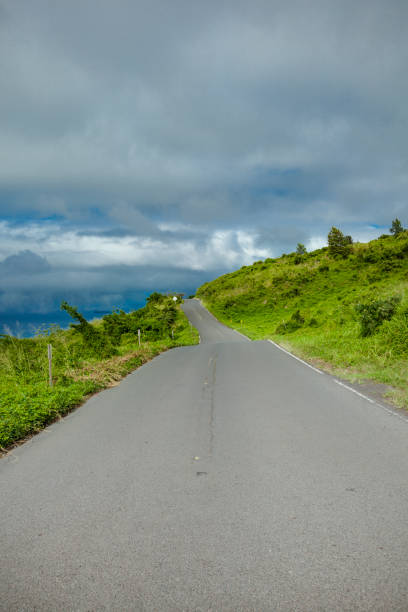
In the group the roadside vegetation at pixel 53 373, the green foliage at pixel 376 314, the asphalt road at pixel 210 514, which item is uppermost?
the green foliage at pixel 376 314

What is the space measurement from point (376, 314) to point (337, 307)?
1338cm

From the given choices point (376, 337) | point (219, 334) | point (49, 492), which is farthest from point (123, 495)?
point (219, 334)

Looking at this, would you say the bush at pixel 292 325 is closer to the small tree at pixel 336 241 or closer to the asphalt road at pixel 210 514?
the asphalt road at pixel 210 514

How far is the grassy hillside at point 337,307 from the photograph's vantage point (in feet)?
44.3

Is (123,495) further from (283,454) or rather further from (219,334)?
(219,334)

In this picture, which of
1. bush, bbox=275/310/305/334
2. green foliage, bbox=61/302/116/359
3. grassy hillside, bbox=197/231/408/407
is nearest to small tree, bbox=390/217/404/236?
grassy hillside, bbox=197/231/408/407

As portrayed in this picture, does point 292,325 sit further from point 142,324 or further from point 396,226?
point 396,226

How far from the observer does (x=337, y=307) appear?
98.2ft

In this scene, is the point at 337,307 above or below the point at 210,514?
above

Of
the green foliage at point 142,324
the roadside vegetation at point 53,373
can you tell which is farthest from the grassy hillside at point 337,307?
the green foliage at point 142,324

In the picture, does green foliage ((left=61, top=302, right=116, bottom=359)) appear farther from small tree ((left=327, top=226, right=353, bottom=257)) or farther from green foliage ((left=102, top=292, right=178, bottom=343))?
small tree ((left=327, top=226, right=353, bottom=257))

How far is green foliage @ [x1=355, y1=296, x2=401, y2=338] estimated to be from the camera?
1653 cm

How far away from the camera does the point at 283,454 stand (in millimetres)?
5184

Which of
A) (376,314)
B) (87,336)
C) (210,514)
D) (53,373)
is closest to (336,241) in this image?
(376,314)
